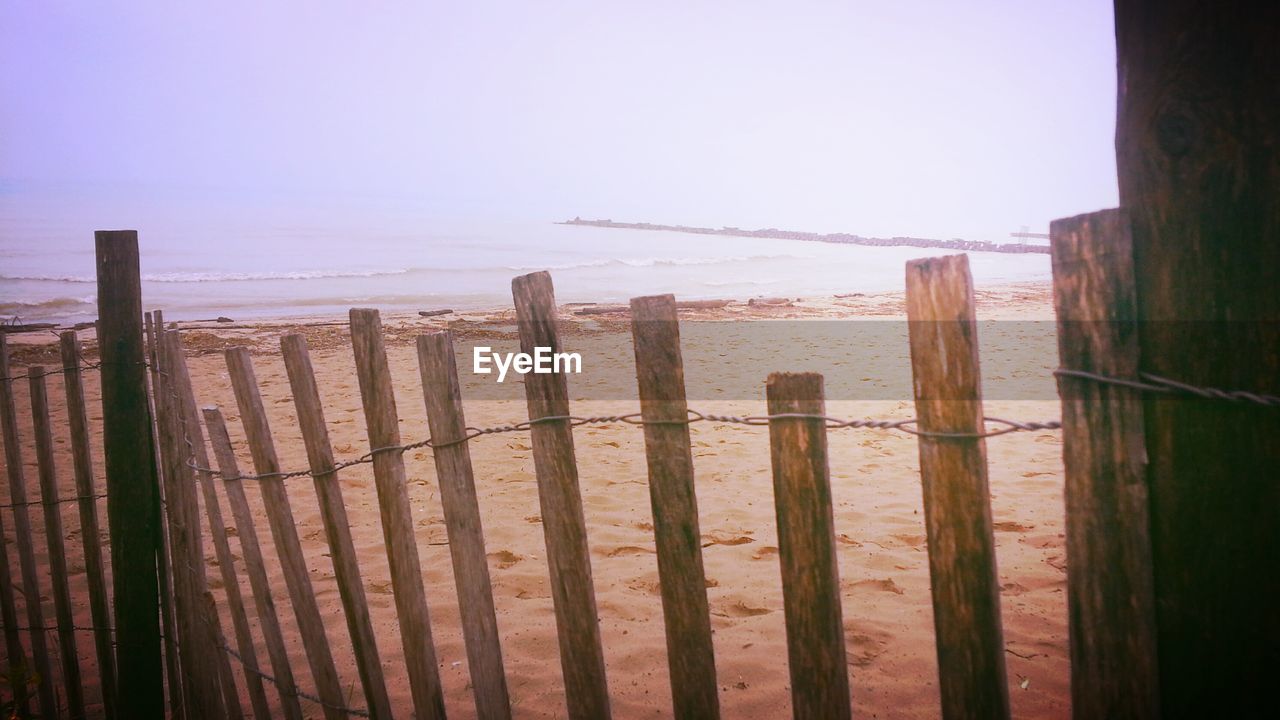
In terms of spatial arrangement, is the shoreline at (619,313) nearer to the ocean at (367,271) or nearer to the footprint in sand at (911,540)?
the ocean at (367,271)

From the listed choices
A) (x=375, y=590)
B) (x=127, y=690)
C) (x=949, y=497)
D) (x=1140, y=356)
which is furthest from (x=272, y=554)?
(x=1140, y=356)

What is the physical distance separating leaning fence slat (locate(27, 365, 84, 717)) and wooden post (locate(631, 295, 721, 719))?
312 cm

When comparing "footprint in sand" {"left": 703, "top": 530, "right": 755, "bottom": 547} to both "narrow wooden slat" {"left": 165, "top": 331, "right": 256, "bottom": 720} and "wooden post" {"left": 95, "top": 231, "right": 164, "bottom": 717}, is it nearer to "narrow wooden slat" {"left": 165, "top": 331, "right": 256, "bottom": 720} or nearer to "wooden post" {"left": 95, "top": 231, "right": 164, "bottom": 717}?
"narrow wooden slat" {"left": 165, "top": 331, "right": 256, "bottom": 720}

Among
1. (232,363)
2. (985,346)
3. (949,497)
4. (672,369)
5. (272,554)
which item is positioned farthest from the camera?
(985,346)

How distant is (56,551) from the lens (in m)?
3.37

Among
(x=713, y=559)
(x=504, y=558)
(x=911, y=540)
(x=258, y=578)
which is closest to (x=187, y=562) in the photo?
(x=258, y=578)

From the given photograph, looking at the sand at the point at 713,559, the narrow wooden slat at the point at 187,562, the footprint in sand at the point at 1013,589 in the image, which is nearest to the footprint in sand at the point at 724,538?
the sand at the point at 713,559

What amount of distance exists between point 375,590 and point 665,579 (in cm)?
281

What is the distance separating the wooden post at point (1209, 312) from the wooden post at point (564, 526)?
1224mm

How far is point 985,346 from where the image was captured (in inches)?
443

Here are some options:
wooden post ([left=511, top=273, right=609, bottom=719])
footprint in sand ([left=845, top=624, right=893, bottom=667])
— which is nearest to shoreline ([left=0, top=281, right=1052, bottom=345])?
footprint in sand ([left=845, top=624, right=893, bottom=667])

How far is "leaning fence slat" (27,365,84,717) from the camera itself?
3318 millimetres

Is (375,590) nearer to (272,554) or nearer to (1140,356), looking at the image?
(272,554)

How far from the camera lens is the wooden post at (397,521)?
218cm
